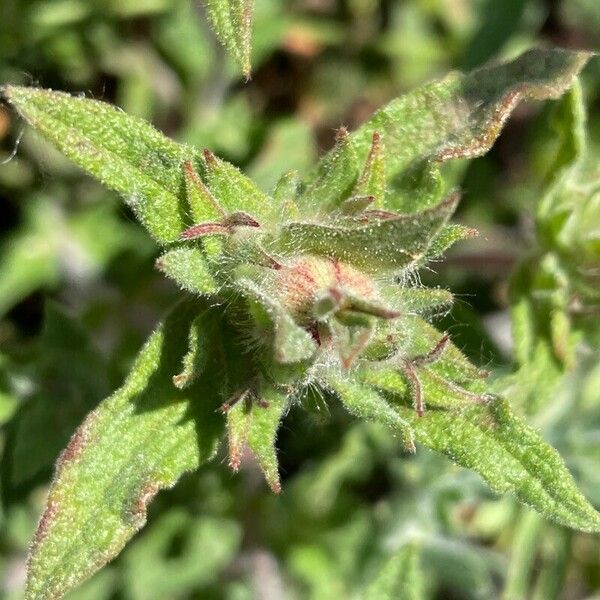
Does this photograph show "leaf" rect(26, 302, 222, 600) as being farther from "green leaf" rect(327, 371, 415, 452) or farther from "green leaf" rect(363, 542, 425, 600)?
"green leaf" rect(363, 542, 425, 600)

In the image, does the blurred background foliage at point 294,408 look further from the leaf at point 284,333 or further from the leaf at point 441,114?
the leaf at point 284,333

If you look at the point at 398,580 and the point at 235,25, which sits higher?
the point at 235,25

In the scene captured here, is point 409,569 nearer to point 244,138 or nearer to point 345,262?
point 345,262

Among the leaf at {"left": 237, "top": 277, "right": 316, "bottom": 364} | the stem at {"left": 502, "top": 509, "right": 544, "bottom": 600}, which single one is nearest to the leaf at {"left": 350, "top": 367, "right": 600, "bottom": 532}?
the leaf at {"left": 237, "top": 277, "right": 316, "bottom": 364}

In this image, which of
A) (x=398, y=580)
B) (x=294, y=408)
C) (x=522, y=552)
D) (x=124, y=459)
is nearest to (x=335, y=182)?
(x=124, y=459)

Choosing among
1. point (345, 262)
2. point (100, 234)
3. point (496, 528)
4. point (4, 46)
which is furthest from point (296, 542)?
point (4, 46)

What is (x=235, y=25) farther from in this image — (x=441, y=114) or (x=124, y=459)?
(x=124, y=459)
